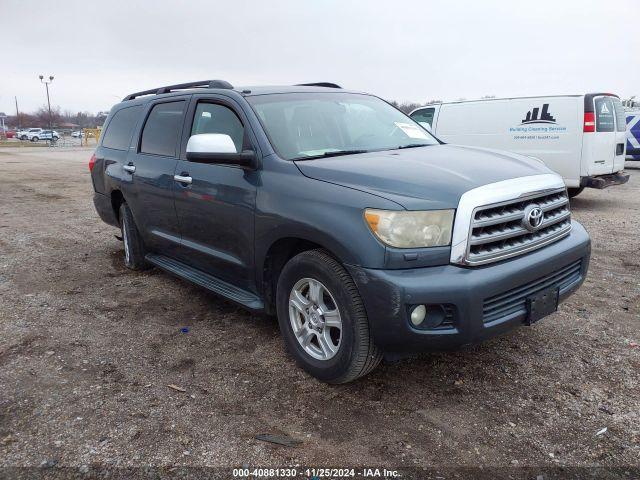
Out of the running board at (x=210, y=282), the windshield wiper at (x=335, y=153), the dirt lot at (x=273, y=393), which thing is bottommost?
the dirt lot at (x=273, y=393)

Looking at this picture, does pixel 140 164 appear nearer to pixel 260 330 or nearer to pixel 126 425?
pixel 260 330

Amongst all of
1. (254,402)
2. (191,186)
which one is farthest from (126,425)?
(191,186)

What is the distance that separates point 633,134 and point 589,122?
797 cm

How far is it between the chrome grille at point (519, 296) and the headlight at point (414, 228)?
1.37 feet

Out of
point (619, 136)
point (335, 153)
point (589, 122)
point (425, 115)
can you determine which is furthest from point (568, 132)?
point (335, 153)

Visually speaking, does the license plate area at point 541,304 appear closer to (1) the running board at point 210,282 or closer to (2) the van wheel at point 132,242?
(1) the running board at point 210,282

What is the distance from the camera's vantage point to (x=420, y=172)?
2.91 metres

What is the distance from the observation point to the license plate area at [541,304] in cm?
282

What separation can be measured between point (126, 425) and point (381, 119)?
9.40ft

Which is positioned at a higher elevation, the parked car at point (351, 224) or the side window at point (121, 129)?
the side window at point (121, 129)

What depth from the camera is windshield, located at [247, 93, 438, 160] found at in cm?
347

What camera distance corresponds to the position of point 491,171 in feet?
9.80

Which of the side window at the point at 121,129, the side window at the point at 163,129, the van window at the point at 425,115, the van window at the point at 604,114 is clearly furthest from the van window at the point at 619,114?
the side window at the point at 121,129

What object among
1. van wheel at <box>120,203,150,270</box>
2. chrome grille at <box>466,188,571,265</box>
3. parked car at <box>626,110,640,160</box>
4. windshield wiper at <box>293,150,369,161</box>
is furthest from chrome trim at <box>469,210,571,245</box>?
parked car at <box>626,110,640,160</box>
